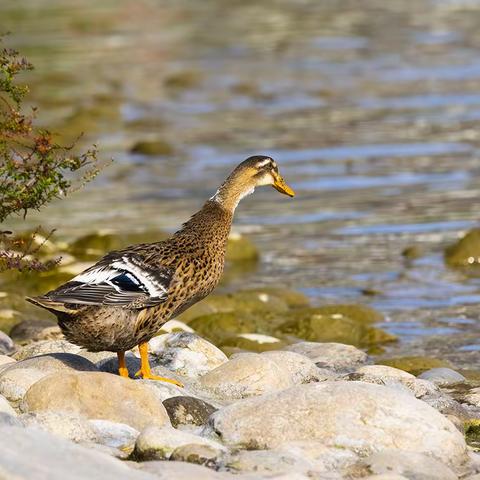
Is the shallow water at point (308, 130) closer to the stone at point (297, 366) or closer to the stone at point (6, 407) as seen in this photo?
the stone at point (297, 366)

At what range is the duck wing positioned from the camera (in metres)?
8.48

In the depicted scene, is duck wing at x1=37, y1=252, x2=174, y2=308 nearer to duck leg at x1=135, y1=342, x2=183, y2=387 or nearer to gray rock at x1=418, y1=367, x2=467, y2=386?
duck leg at x1=135, y1=342, x2=183, y2=387

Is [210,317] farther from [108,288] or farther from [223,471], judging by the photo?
[223,471]

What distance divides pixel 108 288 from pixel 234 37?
120 ft

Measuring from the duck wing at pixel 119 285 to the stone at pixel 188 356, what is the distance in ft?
3.98

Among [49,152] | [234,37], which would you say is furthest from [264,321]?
[234,37]

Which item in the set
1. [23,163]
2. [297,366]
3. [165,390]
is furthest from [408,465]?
[23,163]

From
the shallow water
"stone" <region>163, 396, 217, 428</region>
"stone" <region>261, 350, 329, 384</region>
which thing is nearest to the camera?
"stone" <region>163, 396, 217, 428</region>

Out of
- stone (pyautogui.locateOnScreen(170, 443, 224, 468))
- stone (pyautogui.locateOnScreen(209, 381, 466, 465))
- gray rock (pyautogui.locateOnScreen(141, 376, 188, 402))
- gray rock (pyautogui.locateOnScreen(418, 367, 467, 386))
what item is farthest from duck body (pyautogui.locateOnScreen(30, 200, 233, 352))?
gray rock (pyautogui.locateOnScreen(418, 367, 467, 386))

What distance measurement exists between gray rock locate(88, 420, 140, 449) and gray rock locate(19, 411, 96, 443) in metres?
0.04

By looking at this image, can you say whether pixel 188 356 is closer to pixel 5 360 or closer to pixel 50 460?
pixel 5 360

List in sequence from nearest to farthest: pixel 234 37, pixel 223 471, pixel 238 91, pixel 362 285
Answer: pixel 223 471
pixel 362 285
pixel 238 91
pixel 234 37

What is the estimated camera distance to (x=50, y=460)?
256 inches

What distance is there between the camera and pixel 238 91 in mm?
32375
